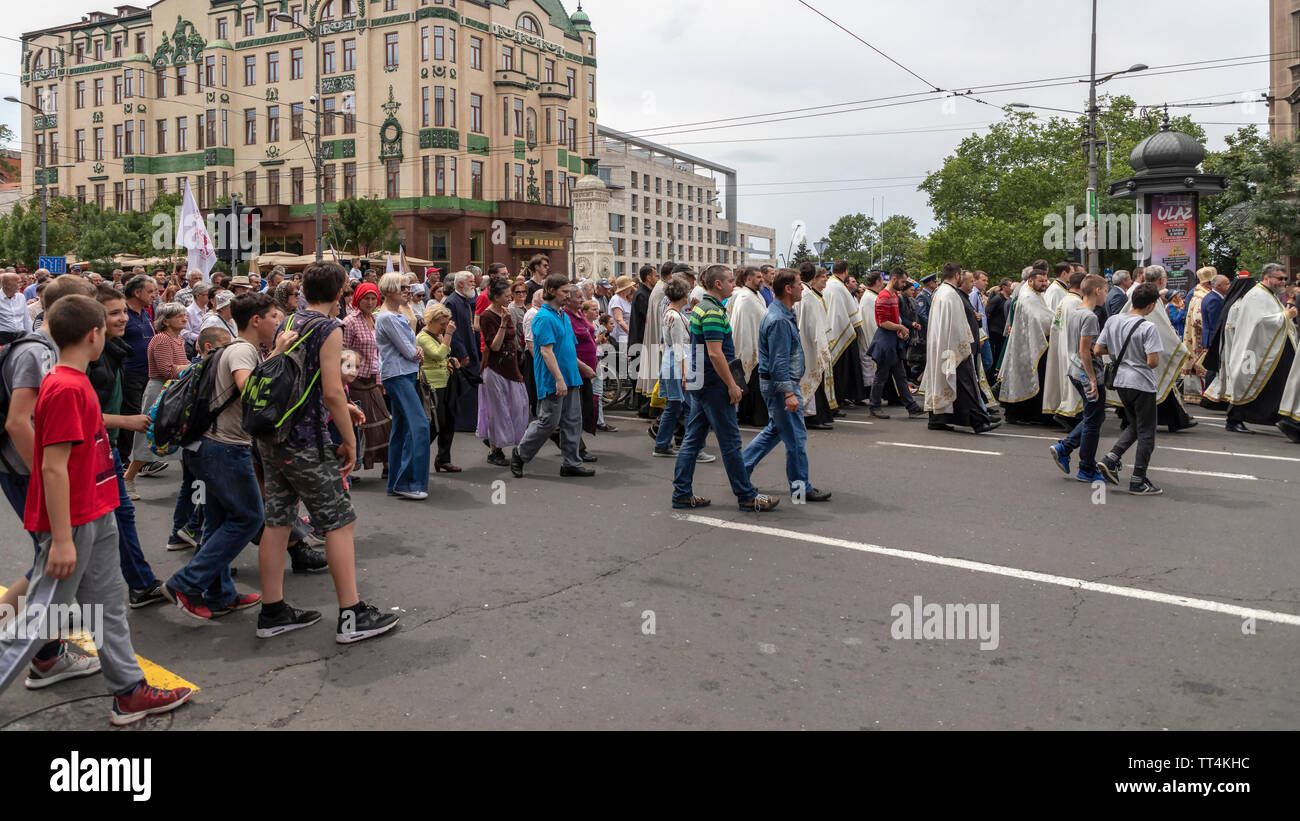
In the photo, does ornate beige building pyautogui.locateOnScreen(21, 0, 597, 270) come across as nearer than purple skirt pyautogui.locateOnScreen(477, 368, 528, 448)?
No

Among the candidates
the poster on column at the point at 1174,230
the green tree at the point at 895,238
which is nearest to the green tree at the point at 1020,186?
the poster on column at the point at 1174,230

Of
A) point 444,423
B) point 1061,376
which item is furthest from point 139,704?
point 1061,376

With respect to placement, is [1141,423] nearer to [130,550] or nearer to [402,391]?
[402,391]

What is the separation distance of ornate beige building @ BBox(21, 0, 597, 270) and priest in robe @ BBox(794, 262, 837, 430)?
42.0 meters

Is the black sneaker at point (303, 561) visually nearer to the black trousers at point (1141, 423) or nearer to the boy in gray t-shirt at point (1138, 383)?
the boy in gray t-shirt at point (1138, 383)

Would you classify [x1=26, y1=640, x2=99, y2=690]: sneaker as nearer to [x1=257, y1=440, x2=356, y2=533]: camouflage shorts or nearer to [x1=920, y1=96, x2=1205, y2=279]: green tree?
[x1=257, y1=440, x2=356, y2=533]: camouflage shorts

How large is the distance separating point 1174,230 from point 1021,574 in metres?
17.3

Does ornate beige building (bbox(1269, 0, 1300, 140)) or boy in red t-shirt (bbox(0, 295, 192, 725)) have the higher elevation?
ornate beige building (bbox(1269, 0, 1300, 140))

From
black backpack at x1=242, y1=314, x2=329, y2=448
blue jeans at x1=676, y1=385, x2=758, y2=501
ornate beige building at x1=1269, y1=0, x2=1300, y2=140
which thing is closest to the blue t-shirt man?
blue jeans at x1=676, y1=385, x2=758, y2=501

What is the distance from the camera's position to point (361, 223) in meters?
47.1

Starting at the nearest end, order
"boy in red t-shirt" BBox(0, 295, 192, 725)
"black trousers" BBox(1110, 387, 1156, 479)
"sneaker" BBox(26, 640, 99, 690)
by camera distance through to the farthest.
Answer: "boy in red t-shirt" BBox(0, 295, 192, 725) → "sneaker" BBox(26, 640, 99, 690) → "black trousers" BBox(1110, 387, 1156, 479)

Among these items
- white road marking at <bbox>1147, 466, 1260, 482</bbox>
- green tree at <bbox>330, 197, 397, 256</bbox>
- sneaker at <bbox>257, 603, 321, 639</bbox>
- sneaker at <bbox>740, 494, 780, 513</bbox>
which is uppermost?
green tree at <bbox>330, 197, 397, 256</bbox>

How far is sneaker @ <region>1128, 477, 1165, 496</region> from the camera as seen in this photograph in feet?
26.8
